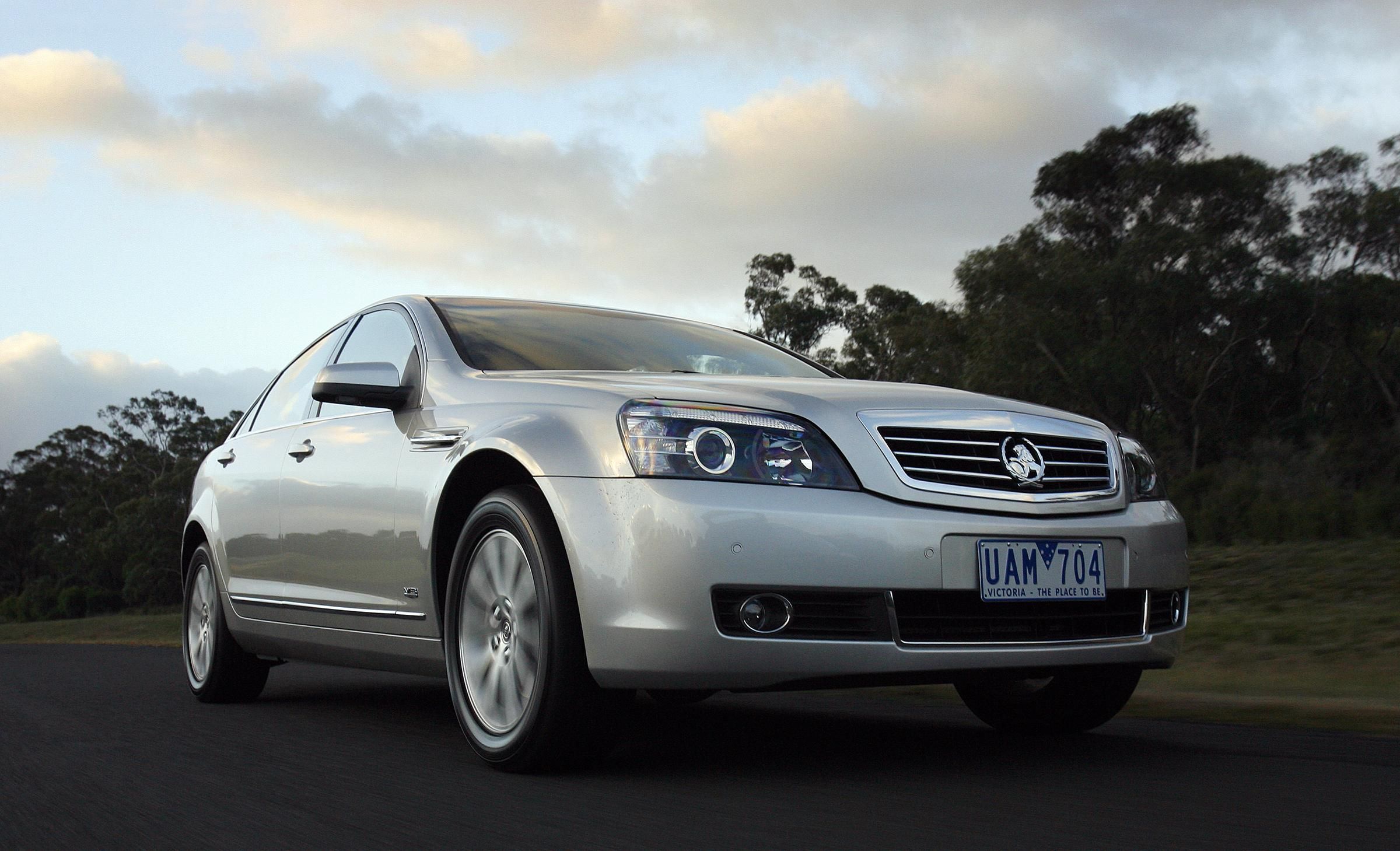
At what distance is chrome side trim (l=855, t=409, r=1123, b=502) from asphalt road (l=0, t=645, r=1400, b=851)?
2.46 ft

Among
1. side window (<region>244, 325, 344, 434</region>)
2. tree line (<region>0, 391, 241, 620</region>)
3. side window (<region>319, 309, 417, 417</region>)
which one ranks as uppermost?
side window (<region>319, 309, 417, 417</region>)

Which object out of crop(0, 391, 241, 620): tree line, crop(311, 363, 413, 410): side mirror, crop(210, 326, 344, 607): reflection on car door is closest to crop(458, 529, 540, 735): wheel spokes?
crop(311, 363, 413, 410): side mirror

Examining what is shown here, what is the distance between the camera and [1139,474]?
4375 millimetres

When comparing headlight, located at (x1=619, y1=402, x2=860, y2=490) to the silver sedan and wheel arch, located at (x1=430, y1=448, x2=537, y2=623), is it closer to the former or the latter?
the silver sedan

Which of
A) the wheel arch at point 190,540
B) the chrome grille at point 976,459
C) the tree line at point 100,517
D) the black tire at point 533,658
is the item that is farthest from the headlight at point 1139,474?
the tree line at point 100,517

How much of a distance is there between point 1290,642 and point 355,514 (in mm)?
5650

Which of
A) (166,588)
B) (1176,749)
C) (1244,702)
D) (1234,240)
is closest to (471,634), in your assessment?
(1176,749)

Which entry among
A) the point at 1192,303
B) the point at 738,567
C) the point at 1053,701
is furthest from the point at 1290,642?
the point at 1192,303

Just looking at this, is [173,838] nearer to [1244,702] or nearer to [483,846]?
[483,846]

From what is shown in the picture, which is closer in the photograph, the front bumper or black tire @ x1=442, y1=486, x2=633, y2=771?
the front bumper

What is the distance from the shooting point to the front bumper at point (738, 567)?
350 centimetres

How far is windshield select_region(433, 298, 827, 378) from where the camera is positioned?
4.82 meters

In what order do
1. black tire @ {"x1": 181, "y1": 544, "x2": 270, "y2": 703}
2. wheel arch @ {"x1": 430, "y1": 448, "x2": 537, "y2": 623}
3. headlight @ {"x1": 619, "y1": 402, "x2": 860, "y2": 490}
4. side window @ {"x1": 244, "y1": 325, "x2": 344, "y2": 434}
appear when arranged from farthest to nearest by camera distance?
black tire @ {"x1": 181, "y1": 544, "x2": 270, "y2": 703}, side window @ {"x1": 244, "y1": 325, "x2": 344, "y2": 434}, wheel arch @ {"x1": 430, "y1": 448, "x2": 537, "y2": 623}, headlight @ {"x1": 619, "y1": 402, "x2": 860, "y2": 490}

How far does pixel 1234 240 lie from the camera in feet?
116
